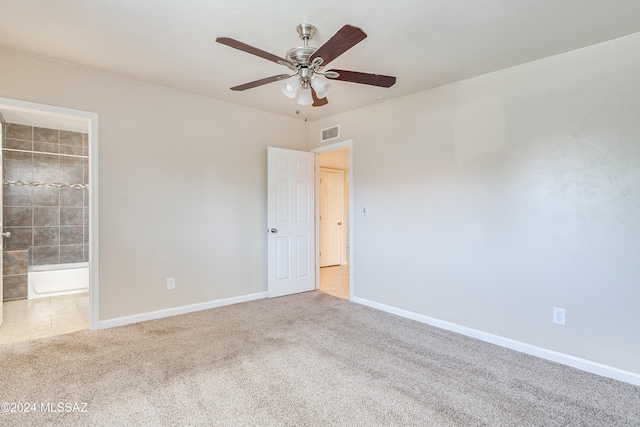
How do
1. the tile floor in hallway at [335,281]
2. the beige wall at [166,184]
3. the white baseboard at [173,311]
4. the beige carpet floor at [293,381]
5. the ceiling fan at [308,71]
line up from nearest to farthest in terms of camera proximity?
1. the beige carpet floor at [293,381]
2. the ceiling fan at [308,71]
3. the beige wall at [166,184]
4. the white baseboard at [173,311]
5. the tile floor in hallway at [335,281]

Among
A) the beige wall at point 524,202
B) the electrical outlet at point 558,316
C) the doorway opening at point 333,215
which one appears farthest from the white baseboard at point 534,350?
the doorway opening at point 333,215

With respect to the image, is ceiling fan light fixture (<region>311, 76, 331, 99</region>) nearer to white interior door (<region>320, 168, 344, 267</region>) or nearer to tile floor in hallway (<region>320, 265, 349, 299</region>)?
tile floor in hallway (<region>320, 265, 349, 299</region>)

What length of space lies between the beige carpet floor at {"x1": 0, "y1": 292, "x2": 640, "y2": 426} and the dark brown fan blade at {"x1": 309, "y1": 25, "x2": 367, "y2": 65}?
214 cm

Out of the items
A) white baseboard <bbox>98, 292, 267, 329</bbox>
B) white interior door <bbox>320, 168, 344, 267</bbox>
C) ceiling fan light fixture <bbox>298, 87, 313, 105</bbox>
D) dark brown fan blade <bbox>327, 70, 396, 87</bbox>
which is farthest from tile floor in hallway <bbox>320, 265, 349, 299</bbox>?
dark brown fan blade <bbox>327, 70, 396, 87</bbox>

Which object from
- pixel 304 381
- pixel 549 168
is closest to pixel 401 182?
pixel 549 168

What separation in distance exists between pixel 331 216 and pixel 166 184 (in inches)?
161

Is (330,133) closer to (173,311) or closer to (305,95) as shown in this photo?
(305,95)

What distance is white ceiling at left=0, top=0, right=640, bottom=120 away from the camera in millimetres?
2049

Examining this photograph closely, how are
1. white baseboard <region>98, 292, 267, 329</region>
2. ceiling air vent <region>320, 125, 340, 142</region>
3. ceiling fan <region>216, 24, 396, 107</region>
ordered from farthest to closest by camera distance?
ceiling air vent <region>320, 125, 340, 142</region>
white baseboard <region>98, 292, 267, 329</region>
ceiling fan <region>216, 24, 396, 107</region>

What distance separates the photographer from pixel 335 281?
553 cm

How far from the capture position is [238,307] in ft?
13.0

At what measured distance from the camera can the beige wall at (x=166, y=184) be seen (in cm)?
313

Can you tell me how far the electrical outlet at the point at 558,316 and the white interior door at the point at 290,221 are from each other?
297cm

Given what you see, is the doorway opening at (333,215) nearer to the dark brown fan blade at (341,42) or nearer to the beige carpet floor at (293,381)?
the beige carpet floor at (293,381)
